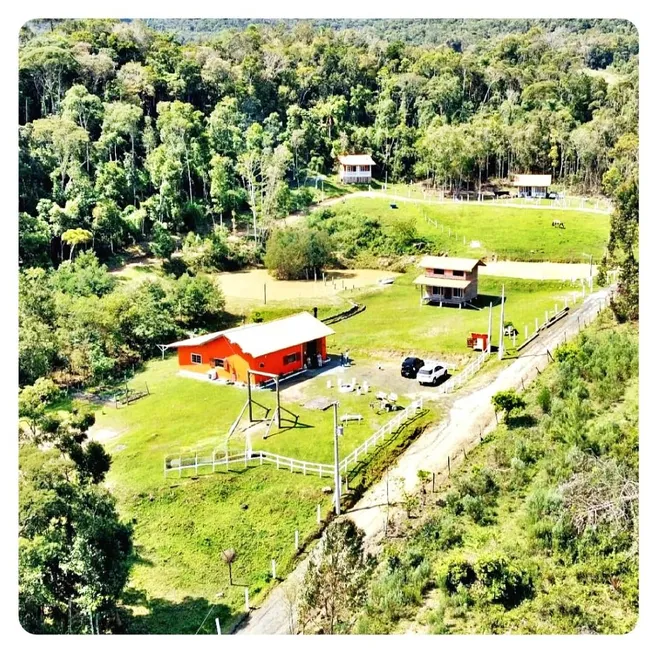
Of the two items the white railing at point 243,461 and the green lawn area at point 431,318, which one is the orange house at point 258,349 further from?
the white railing at point 243,461

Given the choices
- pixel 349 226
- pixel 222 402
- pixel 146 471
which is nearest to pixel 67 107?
pixel 349 226

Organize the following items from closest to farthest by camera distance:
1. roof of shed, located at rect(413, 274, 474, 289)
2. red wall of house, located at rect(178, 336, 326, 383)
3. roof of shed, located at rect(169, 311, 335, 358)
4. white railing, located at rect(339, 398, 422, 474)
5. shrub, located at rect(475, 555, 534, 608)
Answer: shrub, located at rect(475, 555, 534, 608) < white railing, located at rect(339, 398, 422, 474) < roof of shed, located at rect(169, 311, 335, 358) < red wall of house, located at rect(178, 336, 326, 383) < roof of shed, located at rect(413, 274, 474, 289)

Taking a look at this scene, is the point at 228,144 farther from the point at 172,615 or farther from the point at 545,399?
the point at 172,615

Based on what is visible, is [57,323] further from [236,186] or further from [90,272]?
[236,186]

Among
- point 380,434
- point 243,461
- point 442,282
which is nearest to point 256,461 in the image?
point 243,461

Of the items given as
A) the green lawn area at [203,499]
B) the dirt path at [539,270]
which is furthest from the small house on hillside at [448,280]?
the green lawn area at [203,499]

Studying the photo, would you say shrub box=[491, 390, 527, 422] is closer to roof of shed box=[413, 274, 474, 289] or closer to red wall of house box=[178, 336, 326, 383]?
red wall of house box=[178, 336, 326, 383]

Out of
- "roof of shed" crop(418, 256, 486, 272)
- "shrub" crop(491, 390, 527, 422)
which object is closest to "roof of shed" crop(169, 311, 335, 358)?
"roof of shed" crop(418, 256, 486, 272)
